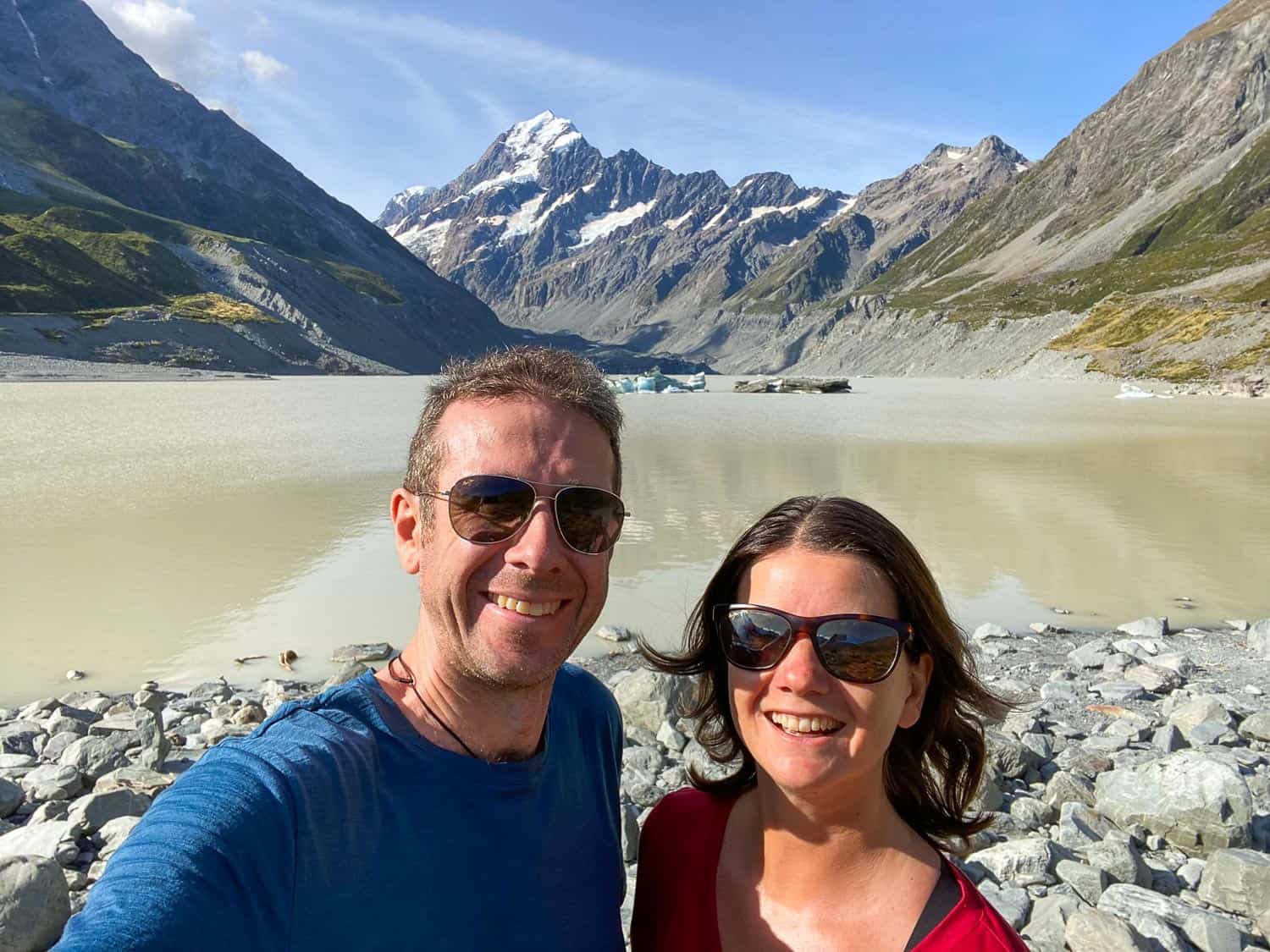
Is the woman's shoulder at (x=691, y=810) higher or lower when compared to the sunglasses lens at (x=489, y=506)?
lower

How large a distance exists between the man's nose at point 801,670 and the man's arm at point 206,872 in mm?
1291

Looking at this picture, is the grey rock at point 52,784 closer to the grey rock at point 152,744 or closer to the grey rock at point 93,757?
the grey rock at point 93,757

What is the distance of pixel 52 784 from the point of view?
6078mm

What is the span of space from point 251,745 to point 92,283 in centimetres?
12938

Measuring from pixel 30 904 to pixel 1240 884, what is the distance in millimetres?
6388

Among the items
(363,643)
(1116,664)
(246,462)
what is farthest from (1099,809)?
(246,462)

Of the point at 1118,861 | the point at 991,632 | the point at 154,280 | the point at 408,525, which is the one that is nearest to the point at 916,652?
the point at 408,525

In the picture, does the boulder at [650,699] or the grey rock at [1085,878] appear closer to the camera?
the grey rock at [1085,878]

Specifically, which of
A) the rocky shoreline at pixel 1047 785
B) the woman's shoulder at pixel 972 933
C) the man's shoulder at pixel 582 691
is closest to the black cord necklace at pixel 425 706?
the man's shoulder at pixel 582 691

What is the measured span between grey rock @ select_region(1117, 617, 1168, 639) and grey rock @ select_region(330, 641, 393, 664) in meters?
9.64

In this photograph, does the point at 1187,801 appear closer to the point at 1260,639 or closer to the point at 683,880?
the point at 683,880

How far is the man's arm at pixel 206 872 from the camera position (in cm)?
158

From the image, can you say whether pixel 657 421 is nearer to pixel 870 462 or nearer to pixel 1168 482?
pixel 870 462

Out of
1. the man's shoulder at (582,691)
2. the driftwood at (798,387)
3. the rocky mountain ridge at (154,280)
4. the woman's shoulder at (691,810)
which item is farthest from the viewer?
the rocky mountain ridge at (154,280)
